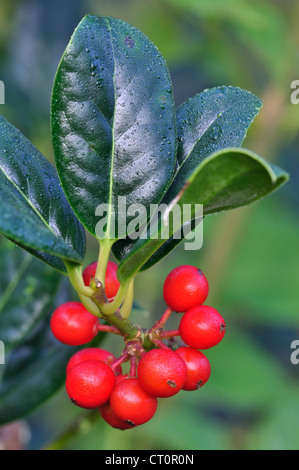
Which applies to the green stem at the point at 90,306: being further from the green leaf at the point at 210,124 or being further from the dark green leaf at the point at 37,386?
the dark green leaf at the point at 37,386

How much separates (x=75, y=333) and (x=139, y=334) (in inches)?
3.2

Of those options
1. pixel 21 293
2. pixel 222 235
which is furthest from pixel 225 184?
pixel 222 235

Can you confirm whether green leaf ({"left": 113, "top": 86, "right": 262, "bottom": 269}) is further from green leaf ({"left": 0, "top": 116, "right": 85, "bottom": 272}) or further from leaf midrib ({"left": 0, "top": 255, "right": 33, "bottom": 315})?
leaf midrib ({"left": 0, "top": 255, "right": 33, "bottom": 315})

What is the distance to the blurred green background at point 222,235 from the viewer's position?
2080 millimetres

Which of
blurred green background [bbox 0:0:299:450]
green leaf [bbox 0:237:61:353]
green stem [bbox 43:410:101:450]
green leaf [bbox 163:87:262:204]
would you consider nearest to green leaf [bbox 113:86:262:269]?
green leaf [bbox 163:87:262:204]

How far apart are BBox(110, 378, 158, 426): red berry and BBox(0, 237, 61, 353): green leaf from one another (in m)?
0.39

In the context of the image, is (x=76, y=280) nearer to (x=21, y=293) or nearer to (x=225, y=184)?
(x=225, y=184)

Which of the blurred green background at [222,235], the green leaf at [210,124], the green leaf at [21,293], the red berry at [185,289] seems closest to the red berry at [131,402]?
the red berry at [185,289]

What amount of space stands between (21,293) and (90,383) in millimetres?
440

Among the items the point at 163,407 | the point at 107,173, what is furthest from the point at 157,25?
the point at 107,173

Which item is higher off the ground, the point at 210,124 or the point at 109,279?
the point at 210,124

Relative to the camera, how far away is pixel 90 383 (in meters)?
0.67

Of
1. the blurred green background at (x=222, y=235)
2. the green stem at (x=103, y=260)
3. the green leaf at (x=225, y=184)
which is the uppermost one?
the green leaf at (x=225, y=184)

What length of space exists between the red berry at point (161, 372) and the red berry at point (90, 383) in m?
0.04
